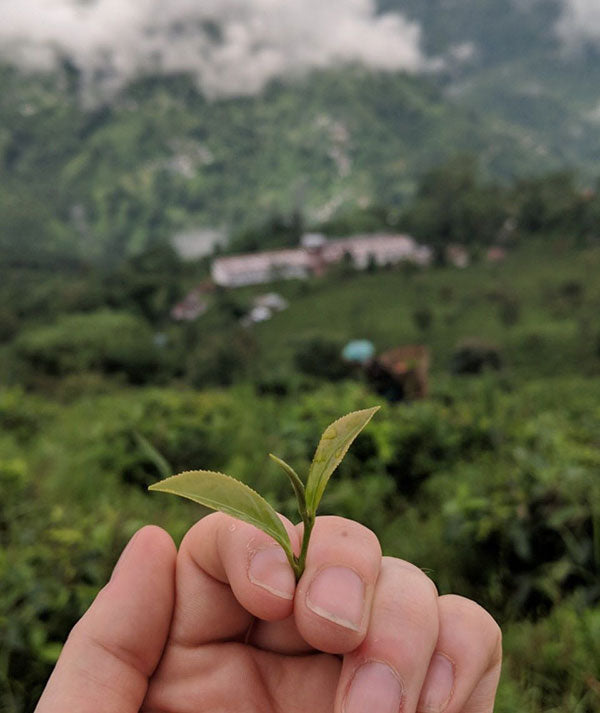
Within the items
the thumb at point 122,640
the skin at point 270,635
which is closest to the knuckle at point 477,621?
the skin at point 270,635

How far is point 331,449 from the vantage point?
0.72 m

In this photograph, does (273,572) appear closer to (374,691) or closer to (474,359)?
(374,691)

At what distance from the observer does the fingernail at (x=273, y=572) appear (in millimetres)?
901

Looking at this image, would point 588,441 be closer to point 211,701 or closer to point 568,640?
point 568,640

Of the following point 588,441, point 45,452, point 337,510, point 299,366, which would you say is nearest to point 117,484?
point 45,452

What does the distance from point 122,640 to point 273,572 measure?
1.21ft

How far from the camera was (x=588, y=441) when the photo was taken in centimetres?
369

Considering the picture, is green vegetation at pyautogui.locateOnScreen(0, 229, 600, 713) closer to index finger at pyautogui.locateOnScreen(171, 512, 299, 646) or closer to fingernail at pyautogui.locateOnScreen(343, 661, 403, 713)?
index finger at pyautogui.locateOnScreen(171, 512, 299, 646)

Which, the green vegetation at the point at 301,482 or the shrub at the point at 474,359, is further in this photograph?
the shrub at the point at 474,359

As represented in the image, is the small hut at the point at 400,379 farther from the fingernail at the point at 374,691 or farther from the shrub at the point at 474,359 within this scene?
the shrub at the point at 474,359

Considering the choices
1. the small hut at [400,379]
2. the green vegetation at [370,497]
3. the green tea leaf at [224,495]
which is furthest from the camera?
A: the small hut at [400,379]

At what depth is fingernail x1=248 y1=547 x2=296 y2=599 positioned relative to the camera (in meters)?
0.90

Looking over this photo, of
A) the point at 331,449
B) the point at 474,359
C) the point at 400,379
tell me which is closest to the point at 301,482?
the point at 331,449

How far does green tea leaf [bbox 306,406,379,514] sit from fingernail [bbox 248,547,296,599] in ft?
0.81
